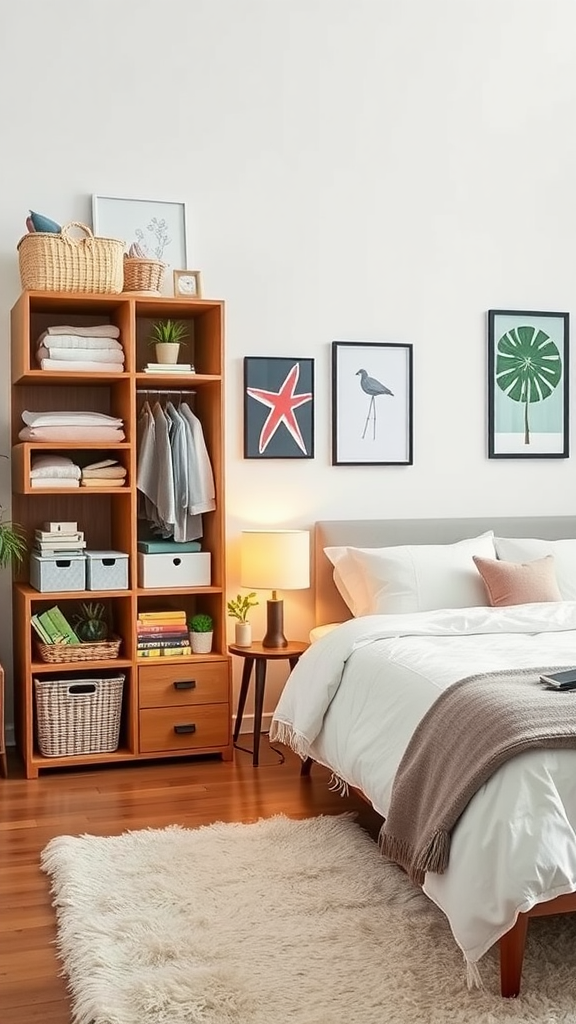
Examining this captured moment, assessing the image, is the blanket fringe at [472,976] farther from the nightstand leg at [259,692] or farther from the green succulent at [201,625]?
the green succulent at [201,625]

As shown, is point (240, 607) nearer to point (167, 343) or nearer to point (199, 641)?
point (199, 641)

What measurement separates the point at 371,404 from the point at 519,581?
1166 millimetres

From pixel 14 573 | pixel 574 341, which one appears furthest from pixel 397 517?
pixel 14 573

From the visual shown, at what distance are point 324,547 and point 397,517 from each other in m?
0.46

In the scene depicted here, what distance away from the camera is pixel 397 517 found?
16.7ft

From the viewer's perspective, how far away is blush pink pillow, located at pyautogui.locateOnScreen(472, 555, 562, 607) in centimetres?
430

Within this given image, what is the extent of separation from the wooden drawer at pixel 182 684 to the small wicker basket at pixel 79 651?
14 centimetres

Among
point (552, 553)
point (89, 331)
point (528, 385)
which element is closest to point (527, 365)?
point (528, 385)

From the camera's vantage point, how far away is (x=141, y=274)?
4367 mm

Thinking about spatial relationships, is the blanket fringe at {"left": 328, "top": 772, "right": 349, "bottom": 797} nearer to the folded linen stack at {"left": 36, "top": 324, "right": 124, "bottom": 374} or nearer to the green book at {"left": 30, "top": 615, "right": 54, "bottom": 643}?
the green book at {"left": 30, "top": 615, "right": 54, "bottom": 643}

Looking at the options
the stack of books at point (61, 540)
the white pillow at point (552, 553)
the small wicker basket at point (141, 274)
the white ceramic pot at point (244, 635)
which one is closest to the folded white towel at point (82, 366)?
the small wicker basket at point (141, 274)

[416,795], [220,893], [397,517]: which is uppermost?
[397,517]

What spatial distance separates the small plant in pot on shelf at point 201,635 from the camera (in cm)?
446

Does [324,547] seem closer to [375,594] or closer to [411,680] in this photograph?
[375,594]
